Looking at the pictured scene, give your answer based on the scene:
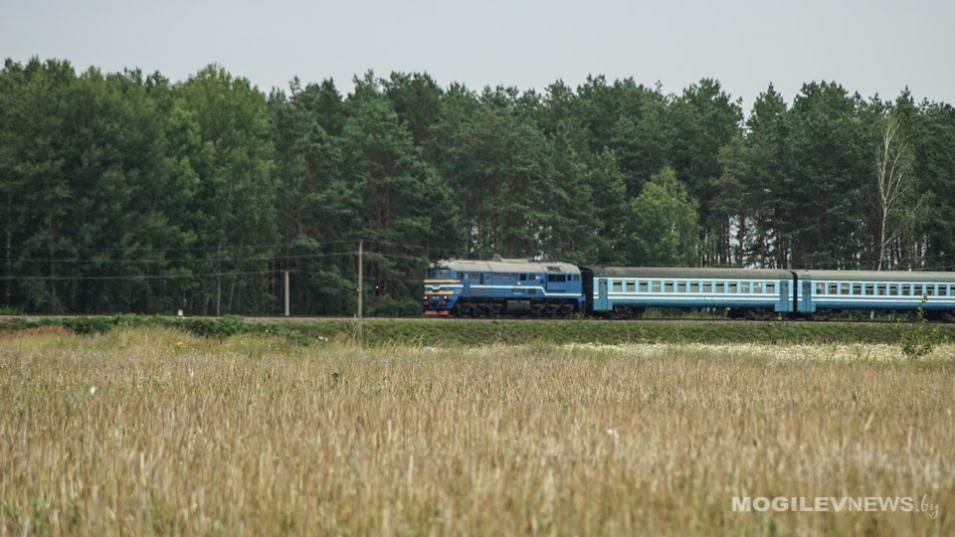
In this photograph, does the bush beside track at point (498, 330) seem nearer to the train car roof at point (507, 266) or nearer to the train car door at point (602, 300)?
the train car door at point (602, 300)

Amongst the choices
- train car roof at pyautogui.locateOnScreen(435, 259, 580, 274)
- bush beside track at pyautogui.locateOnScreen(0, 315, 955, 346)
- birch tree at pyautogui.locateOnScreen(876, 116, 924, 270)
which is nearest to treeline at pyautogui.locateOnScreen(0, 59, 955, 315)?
birch tree at pyautogui.locateOnScreen(876, 116, 924, 270)

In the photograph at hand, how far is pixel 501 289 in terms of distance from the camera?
58156 mm

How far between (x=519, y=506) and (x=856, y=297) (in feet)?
197

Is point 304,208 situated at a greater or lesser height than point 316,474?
greater

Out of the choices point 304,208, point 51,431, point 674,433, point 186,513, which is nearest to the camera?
point 186,513

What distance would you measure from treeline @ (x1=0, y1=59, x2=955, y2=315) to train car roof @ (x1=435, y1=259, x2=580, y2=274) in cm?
1494

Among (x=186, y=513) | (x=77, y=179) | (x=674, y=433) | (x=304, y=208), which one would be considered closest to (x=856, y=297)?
(x=304, y=208)

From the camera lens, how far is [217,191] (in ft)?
247

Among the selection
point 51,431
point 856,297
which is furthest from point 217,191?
point 51,431

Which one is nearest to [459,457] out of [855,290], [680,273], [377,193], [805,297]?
[680,273]

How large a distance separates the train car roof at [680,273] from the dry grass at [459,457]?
43.7 meters

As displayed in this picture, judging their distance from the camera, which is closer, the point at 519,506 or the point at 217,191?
the point at 519,506

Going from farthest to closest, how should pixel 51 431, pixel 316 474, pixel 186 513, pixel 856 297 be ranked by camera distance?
1. pixel 856 297
2. pixel 51 431
3. pixel 316 474
4. pixel 186 513

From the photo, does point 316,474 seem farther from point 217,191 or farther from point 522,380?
point 217,191
